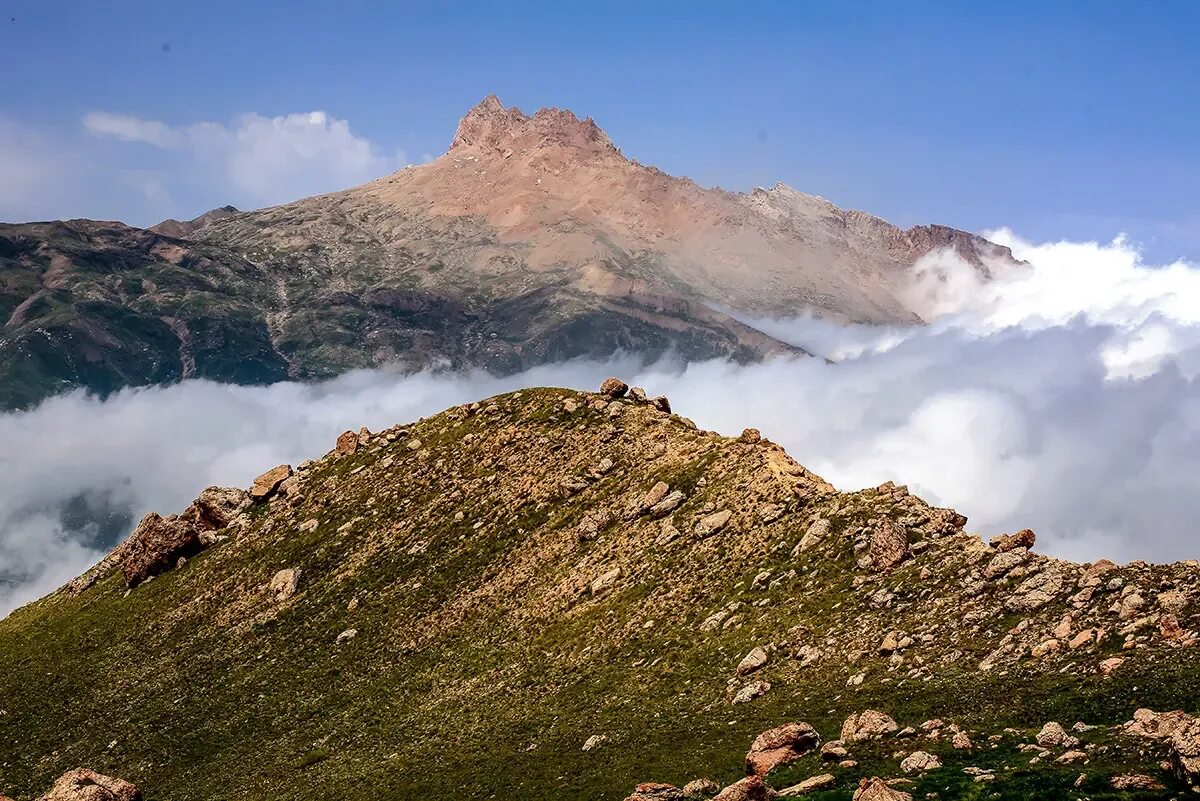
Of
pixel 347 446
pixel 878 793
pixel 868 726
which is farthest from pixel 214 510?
pixel 878 793

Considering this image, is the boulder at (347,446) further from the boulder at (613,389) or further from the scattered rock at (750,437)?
the scattered rock at (750,437)

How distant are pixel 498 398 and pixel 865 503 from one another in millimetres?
69456

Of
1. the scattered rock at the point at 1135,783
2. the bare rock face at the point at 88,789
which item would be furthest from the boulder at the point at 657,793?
the bare rock face at the point at 88,789

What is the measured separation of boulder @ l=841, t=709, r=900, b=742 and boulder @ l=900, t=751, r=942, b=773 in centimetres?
626

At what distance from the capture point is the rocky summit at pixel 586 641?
225 ft

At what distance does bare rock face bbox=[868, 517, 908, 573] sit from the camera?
9894cm

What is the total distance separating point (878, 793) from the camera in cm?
5328

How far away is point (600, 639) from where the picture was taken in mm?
107688

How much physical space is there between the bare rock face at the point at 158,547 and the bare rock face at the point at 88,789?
64130 mm

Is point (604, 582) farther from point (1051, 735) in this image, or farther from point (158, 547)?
point (158, 547)

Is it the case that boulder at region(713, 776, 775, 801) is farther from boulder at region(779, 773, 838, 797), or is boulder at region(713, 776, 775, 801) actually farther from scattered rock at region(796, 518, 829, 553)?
scattered rock at region(796, 518, 829, 553)

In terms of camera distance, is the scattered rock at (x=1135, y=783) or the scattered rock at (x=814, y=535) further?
the scattered rock at (x=814, y=535)

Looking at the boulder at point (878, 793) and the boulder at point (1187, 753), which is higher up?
the boulder at point (1187, 753)

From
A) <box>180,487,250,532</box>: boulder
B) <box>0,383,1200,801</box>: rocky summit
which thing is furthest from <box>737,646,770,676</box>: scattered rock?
<box>180,487,250,532</box>: boulder
